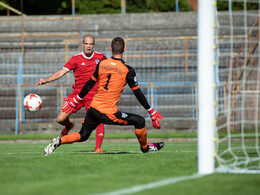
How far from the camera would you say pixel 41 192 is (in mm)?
4367

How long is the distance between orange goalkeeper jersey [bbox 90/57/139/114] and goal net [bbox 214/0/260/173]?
1.37 m

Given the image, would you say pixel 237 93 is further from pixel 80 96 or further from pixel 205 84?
pixel 205 84

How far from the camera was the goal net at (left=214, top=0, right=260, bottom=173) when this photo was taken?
21.4 feet

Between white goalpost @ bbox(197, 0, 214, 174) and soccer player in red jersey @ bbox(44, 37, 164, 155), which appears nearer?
white goalpost @ bbox(197, 0, 214, 174)

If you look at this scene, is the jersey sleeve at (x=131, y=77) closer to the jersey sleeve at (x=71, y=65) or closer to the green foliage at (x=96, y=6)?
the jersey sleeve at (x=71, y=65)

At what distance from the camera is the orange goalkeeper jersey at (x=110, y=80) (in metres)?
7.57

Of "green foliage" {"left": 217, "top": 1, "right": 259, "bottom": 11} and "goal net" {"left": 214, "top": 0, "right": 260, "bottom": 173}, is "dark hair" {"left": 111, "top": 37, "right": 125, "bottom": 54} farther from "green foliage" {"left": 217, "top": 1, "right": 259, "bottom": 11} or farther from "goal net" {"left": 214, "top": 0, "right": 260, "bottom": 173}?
"green foliage" {"left": 217, "top": 1, "right": 259, "bottom": 11}

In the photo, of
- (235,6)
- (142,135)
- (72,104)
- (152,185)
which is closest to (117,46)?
(72,104)

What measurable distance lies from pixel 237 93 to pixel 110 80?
1119cm

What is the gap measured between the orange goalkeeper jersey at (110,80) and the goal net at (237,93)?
1.37m

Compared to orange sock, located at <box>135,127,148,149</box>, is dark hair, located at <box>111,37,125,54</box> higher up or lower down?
higher up

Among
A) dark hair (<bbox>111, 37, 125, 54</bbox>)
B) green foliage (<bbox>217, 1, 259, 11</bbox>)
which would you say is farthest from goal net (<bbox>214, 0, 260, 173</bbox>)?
dark hair (<bbox>111, 37, 125, 54</bbox>)

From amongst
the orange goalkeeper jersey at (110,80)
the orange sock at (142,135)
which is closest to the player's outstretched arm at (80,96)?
the orange goalkeeper jersey at (110,80)

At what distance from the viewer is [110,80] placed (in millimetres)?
7594
